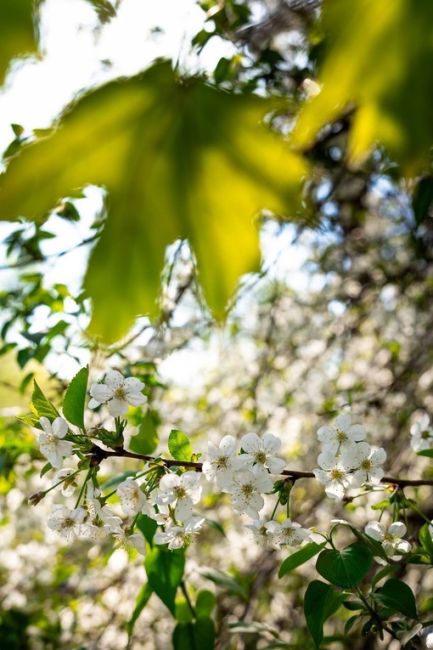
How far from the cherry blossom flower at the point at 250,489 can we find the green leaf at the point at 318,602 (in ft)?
0.42

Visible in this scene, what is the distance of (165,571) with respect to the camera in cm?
96

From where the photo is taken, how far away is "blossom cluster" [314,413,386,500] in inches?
33.1

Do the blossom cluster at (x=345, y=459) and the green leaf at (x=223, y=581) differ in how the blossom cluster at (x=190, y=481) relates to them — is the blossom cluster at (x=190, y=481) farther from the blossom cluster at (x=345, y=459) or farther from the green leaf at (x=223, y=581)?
the green leaf at (x=223, y=581)

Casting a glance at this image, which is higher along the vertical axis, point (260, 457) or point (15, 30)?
point (15, 30)

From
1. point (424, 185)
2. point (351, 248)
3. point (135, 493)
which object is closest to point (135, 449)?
point (135, 493)

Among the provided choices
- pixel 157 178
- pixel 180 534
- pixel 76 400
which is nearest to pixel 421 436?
pixel 180 534

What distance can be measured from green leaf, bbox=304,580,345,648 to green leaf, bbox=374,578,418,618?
0.17 ft

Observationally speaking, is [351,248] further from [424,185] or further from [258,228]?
[258,228]

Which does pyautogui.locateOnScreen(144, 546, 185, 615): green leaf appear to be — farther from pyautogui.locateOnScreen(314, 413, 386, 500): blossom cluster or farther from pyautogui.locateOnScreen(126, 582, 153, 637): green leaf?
pyautogui.locateOnScreen(314, 413, 386, 500): blossom cluster

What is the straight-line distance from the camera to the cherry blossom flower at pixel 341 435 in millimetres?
863

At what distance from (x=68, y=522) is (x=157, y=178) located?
62 cm

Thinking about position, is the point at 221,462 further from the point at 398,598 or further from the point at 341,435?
the point at 398,598

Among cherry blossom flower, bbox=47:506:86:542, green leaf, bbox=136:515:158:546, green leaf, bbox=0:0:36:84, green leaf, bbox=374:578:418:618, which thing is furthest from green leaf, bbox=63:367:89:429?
green leaf, bbox=0:0:36:84

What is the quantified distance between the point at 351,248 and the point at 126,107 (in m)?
2.31
